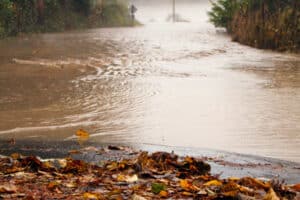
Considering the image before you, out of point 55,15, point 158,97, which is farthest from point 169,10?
point 158,97

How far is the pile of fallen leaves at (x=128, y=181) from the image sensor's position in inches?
156

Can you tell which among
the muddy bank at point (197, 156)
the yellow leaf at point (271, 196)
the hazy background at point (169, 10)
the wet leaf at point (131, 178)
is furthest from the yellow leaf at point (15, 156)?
the hazy background at point (169, 10)

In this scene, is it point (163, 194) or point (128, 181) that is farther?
point (128, 181)

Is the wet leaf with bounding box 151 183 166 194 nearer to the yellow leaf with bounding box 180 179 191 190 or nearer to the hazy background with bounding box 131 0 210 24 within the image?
the yellow leaf with bounding box 180 179 191 190

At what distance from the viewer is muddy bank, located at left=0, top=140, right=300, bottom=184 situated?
4781 millimetres

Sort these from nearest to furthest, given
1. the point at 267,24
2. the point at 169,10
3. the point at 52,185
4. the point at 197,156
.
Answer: the point at 52,185 → the point at 197,156 → the point at 267,24 → the point at 169,10

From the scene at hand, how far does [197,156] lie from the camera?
5418 millimetres

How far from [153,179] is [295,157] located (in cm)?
174

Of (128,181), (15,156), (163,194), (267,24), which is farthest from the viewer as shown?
(267,24)

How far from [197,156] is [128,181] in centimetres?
124

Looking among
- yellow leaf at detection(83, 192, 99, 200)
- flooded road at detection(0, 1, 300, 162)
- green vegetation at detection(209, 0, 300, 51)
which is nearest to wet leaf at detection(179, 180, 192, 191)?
yellow leaf at detection(83, 192, 99, 200)

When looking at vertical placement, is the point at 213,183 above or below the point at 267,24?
below

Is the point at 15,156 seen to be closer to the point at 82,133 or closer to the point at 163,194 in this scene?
the point at 82,133

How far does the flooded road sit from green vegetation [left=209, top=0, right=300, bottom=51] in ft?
2.35
